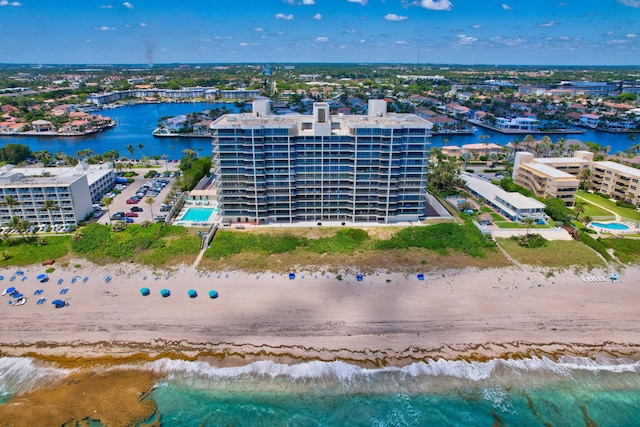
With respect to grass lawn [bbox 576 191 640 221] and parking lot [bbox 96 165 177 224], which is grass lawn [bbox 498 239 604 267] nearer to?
grass lawn [bbox 576 191 640 221]

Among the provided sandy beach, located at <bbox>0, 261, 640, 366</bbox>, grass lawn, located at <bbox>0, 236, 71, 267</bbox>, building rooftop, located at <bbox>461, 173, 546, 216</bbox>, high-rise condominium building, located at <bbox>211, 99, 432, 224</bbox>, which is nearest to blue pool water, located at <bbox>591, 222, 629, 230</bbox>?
building rooftop, located at <bbox>461, 173, 546, 216</bbox>

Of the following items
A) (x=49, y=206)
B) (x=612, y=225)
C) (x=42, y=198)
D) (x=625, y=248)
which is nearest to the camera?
(x=625, y=248)

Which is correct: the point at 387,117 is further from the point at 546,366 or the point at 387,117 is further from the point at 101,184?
the point at 101,184

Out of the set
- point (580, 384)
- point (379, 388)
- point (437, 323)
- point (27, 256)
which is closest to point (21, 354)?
point (27, 256)

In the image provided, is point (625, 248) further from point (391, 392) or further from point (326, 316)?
point (326, 316)

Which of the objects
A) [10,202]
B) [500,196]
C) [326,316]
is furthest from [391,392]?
[10,202]

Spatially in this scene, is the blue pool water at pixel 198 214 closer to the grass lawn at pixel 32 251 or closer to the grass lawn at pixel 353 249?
the grass lawn at pixel 353 249
